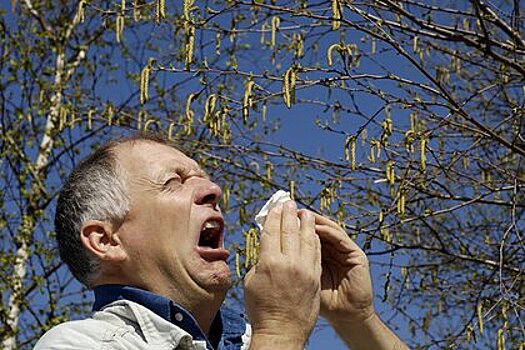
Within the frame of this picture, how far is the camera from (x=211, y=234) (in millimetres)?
2037

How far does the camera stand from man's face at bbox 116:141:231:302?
1938 mm

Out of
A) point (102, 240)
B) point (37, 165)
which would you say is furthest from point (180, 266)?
point (37, 165)

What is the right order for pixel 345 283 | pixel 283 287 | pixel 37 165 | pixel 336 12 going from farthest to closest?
pixel 37 165 → pixel 336 12 → pixel 345 283 → pixel 283 287

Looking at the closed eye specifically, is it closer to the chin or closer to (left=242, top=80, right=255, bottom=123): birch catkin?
the chin

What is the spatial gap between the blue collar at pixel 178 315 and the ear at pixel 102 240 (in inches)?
2.8

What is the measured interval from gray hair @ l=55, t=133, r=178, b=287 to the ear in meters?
0.01

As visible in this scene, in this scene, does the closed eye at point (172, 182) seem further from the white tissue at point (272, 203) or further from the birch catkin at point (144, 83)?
the birch catkin at point (144, 83)

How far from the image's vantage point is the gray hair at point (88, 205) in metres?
2.03

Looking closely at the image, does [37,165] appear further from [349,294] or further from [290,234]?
[290,234]

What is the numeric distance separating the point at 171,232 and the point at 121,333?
0.29 metres

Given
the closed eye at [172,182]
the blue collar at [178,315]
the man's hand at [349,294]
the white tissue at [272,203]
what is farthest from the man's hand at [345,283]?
the closed eye at [172,182]

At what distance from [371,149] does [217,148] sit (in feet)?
4.95

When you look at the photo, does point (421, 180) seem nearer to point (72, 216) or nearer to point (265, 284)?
point (72, 216)

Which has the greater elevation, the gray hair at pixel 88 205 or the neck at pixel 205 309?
the gray hair at pixel 88 205
